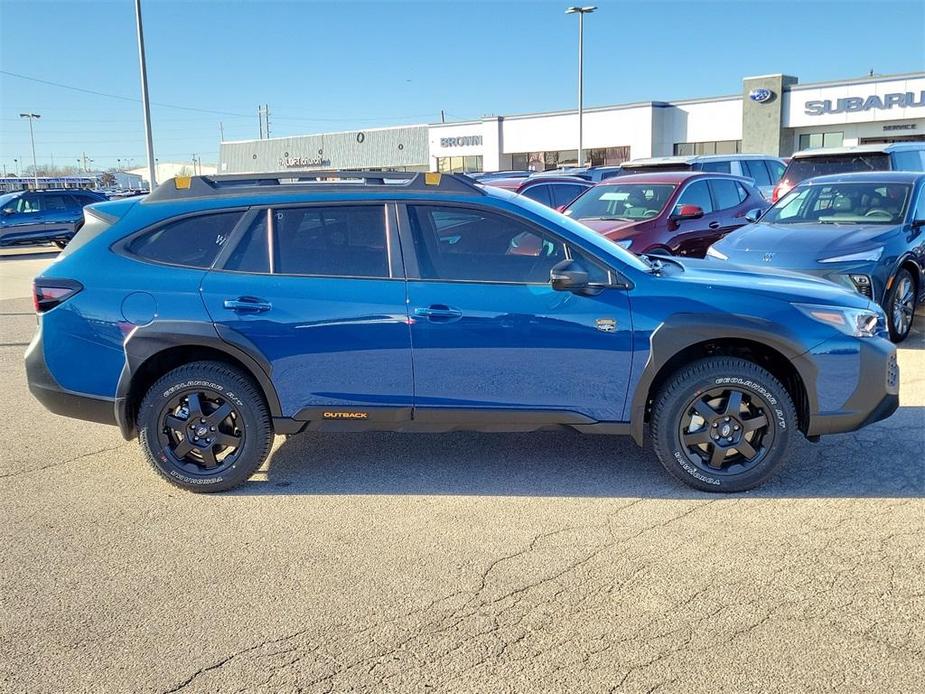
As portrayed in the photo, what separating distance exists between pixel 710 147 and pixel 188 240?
40761 millimetres

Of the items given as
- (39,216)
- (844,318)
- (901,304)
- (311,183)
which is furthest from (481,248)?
(39,216)

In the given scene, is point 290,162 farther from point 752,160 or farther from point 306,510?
point 306,510

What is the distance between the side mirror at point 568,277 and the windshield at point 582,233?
0.26m

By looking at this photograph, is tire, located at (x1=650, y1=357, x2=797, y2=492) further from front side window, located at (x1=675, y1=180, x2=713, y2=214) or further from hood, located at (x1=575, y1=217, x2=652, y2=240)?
front side window, located at (x1=675, y1=180, x2=713, y2=214)

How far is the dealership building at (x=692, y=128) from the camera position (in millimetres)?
36031

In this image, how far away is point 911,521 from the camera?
4152 mm

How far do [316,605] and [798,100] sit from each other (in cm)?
4036

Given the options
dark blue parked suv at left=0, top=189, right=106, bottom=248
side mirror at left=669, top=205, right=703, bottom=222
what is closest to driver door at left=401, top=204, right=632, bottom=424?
side mirror at left=669, top=205, right=703, bottom=222

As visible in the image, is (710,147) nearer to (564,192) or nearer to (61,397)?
(564,192)

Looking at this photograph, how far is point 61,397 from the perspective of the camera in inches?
183

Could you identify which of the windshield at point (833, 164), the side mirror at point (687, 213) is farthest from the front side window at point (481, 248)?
the windshield at point (833, 164)

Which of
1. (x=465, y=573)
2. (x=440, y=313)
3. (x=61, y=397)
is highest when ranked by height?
(x=440, y=313)

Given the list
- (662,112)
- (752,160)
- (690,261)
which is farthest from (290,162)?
(690,261)

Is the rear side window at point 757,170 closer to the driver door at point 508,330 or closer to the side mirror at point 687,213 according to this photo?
the side mirror at point 687,213
